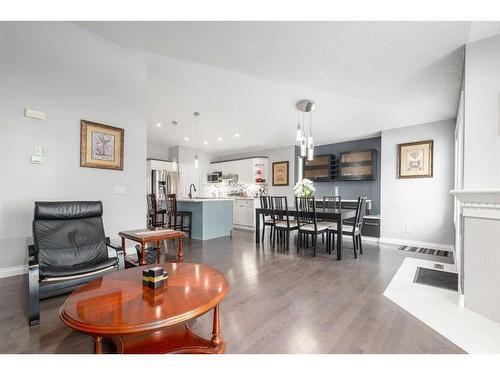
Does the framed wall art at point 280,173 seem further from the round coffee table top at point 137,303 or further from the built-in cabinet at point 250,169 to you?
the round coffee table top at point 137,303

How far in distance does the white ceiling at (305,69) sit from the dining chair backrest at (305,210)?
184 centimetres

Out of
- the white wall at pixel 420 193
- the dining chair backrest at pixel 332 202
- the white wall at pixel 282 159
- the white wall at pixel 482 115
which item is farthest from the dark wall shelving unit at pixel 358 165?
the white wall at pixel 482 115

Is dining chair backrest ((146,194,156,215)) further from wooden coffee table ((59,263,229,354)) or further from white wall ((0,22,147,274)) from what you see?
wooden coffee table ((59,263,229,354))

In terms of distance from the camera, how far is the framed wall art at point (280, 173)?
691 centimetres

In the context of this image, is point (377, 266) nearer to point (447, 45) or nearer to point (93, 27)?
point (447, 45)

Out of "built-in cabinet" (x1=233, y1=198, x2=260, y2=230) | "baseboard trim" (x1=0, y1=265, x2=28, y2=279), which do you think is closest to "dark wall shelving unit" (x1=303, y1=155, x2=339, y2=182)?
"built-in cabinet" (x1=233, y1=198, x2=260, y2=230)

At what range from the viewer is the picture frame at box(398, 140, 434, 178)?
4.52 metres

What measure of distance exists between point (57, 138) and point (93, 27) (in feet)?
5.19

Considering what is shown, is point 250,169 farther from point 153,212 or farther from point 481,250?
point 481,250

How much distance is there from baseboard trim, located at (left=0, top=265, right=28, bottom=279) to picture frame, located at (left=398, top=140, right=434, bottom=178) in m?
6.32

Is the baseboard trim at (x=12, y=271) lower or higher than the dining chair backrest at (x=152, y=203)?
lower

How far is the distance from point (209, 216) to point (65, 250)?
3.04 meters
